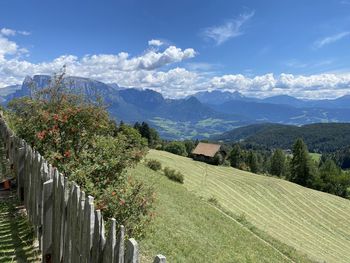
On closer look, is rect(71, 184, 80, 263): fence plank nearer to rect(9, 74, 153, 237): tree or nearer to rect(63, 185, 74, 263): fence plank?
rect(63, 185, 74, 263): fence plank

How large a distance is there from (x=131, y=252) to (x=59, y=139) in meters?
8.85

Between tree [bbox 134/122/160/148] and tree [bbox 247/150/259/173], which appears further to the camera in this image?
tree [bbox 247/150/259/173]

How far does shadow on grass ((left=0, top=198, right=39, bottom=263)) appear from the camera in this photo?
678 centimetres

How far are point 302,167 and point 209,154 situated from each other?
24.3 m

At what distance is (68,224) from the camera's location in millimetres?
5379

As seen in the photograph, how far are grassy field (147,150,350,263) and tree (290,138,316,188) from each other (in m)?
23.6

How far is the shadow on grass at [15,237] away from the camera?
678cm

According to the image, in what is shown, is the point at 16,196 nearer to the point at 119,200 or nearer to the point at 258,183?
the point at 119,200

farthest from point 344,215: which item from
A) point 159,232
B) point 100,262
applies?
point 100,262

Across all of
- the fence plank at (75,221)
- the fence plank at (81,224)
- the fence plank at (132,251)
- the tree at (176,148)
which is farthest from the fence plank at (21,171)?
the tree at (176,148)

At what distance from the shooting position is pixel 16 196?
10562mm

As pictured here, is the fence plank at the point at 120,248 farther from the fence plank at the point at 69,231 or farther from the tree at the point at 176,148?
the tree at the point at 176,148

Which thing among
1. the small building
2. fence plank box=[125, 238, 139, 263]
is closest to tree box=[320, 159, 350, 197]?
the small building

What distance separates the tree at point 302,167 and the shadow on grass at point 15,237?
93.6 metres
